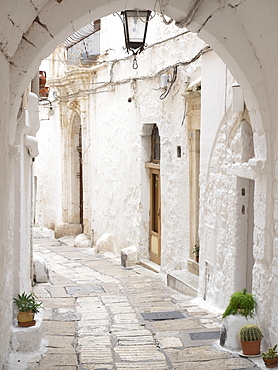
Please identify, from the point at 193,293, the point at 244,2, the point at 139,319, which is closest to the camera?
the point at 244,2

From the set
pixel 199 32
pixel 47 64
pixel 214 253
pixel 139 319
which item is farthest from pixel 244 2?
pixel 47 64

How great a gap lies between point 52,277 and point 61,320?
313cm

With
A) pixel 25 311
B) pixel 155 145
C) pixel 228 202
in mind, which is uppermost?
pixel 155 145

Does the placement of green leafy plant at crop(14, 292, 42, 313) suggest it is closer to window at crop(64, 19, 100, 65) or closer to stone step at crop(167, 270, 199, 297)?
stone step at crop(167, 270, 199, 297)

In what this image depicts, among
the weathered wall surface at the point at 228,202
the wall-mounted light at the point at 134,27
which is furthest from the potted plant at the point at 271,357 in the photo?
the wall-mounted light at the point at 134,27

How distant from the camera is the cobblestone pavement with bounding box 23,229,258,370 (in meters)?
5.38

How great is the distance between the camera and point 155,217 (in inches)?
444

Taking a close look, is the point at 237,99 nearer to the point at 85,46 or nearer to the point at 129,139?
the point at 129,139

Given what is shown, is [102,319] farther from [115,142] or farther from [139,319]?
[115,142]

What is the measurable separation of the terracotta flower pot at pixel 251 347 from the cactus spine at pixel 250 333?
3cm

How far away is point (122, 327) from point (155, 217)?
4.73 metres

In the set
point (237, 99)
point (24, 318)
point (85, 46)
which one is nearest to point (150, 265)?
point (237, 99)

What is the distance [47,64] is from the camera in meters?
17.1

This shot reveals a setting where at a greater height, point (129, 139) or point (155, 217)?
point (129, 139)
